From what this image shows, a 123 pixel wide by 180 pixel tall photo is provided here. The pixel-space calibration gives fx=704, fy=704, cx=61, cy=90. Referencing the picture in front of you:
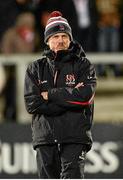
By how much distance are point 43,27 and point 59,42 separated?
4604 mm

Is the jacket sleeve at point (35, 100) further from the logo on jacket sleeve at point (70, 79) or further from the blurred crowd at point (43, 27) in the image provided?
the blurred crowd at point (43, 27)

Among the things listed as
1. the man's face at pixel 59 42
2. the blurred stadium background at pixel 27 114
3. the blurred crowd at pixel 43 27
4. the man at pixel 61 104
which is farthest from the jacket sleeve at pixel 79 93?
the blurred crowd at pixel 43 27

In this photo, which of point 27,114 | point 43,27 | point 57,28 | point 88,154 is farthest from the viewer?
point 43,27

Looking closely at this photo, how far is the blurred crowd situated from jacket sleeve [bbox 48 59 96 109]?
428 centimetres

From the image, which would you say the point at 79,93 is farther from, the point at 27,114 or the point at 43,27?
the point at 43,27

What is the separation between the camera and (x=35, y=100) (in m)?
5.95

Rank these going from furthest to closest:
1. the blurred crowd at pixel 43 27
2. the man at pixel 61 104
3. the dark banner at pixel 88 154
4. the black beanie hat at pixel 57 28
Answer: the blurred crowd at pixel 43 27 → the dark banner at pixel 88 154 → the black beanie hat at pixel 57 28 → the man at pixel 61 104

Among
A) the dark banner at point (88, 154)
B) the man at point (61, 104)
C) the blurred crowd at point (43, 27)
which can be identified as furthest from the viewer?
the blurred crowd at point (43, 27)

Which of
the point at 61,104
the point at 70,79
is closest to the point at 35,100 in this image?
the point at 61,104

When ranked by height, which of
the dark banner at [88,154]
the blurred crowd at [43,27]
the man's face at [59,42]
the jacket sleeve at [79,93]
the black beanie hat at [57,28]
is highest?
the blurred crowd at [43,27]

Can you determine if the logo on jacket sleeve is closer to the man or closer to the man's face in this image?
the man

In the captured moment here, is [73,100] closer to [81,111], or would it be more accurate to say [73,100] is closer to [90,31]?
[81,111]

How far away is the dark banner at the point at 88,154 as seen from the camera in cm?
952

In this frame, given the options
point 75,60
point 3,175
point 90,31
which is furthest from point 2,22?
point 75,60
